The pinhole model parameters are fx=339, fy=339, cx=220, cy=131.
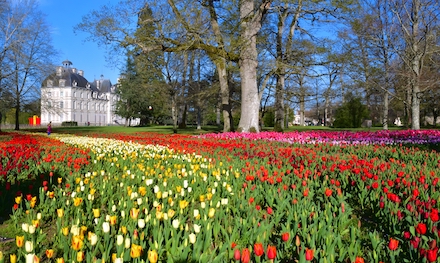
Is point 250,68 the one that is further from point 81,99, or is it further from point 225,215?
point 81,99

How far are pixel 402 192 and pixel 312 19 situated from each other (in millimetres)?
12995

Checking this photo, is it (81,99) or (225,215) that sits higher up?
(81,99)

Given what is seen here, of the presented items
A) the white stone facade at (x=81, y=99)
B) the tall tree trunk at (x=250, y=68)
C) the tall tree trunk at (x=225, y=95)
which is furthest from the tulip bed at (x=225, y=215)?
the white stone facade at (x=81, y=99)

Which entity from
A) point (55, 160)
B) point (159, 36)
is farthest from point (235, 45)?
point (55, 160)

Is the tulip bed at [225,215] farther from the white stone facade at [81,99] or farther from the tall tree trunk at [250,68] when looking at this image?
the white stone facade at [81,99]

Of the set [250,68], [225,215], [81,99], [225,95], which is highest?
[81,99]


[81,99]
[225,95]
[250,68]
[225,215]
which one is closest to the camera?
[225,215]

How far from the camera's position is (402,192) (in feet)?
12.0

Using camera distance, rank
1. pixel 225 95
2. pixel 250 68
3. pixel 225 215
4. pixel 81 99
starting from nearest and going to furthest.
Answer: pixel 225 215, pixel 250 68, pixel 225 95, pixel 81 99

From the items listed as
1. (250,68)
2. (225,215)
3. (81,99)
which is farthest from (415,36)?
(81,99)

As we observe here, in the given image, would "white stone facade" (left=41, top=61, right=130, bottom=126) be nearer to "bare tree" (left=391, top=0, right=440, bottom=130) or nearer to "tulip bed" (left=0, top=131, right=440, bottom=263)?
"bare tree" (left=391, top=0, right=440, bottom=130)

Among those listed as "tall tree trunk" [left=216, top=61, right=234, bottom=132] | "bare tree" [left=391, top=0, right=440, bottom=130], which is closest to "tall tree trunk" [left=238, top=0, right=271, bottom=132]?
"tall tree trunk" [left=216, top=61, right=234, bottom=132]

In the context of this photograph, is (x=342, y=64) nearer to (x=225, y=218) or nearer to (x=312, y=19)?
(x=312, y=19)

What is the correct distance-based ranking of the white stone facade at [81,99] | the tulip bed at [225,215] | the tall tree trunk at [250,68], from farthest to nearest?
the white stone facade at [81,99] < the tall tree trunk at [250,68] < the tulip bed at [225,215]
